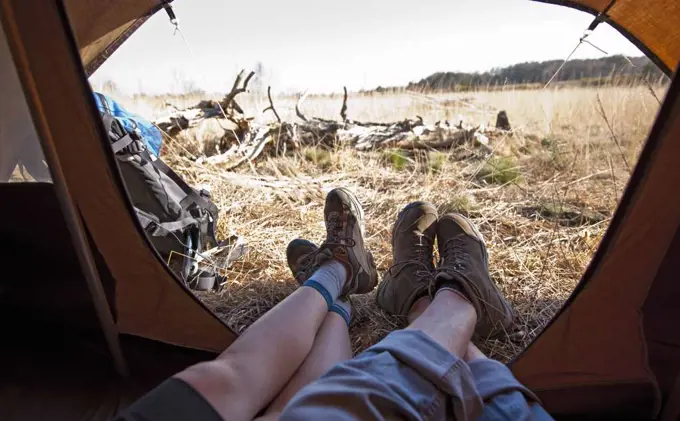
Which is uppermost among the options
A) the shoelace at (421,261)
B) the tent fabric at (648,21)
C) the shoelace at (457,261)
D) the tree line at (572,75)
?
the tent fabric at (648,21)

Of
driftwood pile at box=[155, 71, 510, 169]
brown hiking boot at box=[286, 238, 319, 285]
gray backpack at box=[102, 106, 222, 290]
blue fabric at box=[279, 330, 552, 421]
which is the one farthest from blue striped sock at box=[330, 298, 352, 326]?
driftwood pile at box=[155, 71, 510, 169]

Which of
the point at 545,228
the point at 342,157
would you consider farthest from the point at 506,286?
the point at 342,157

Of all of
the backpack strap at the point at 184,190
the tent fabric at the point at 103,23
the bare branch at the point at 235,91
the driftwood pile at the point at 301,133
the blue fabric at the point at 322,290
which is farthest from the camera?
the driftwood pile at the point at 301,133

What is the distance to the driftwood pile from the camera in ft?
11.1

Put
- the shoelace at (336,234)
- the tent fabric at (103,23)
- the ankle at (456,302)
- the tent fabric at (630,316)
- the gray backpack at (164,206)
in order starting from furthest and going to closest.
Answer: the gray backpack at (164,206) < the shoelace at (336,234) < the tent fabric at (103,23) < the ankle at (456,302) < the tent fabric at (630,316)

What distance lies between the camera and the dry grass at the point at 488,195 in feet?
5.31

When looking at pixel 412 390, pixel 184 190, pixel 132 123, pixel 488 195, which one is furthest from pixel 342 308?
pixel 488 195

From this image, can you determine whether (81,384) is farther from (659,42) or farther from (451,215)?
(659,42)

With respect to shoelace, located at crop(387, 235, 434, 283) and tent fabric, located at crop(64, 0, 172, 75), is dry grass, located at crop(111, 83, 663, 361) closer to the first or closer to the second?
shoelace, located at crop(387, 235, 434, 283)

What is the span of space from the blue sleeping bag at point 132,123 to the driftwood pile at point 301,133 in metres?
1.40

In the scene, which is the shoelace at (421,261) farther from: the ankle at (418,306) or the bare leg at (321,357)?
the bare leg at (321,357)

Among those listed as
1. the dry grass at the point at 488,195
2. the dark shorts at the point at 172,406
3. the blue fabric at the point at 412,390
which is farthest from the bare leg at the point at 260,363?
the dry grass at the point at 488,195

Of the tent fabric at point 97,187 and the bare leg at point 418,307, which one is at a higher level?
the tent fabric at point 97,187

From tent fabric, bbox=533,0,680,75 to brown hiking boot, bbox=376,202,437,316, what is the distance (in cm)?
81
